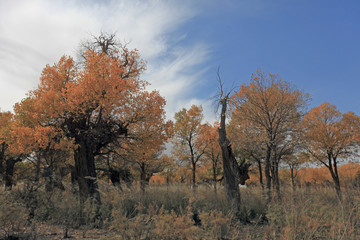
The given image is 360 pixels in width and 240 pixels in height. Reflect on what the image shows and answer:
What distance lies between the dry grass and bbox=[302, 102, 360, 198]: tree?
18049 mm

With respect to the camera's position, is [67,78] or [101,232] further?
[67,78]

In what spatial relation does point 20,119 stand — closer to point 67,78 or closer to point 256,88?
point 67,78

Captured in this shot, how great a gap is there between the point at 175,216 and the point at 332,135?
28.9m

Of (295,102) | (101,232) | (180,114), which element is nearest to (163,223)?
(101,232)

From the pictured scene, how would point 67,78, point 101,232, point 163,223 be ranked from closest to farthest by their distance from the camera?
point 163,223
point 101,232
point 67,78

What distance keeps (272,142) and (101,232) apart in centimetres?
1300

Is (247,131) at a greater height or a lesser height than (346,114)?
lesser

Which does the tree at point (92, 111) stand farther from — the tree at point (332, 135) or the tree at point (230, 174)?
the tree at point (332, 135)

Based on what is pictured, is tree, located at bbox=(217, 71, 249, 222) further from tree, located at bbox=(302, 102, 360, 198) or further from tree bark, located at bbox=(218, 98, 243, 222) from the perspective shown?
tree, located at bbox=(302, 102, 360, 198)

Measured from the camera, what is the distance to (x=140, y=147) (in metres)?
16.3

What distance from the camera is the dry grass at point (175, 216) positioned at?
18.2 ft

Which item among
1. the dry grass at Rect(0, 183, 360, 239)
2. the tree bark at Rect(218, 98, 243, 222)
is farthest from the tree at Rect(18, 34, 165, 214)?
the tree bark at Rect(218, 98, 243, 222)

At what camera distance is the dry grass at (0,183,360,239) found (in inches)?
218

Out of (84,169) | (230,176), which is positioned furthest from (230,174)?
(84,169)
